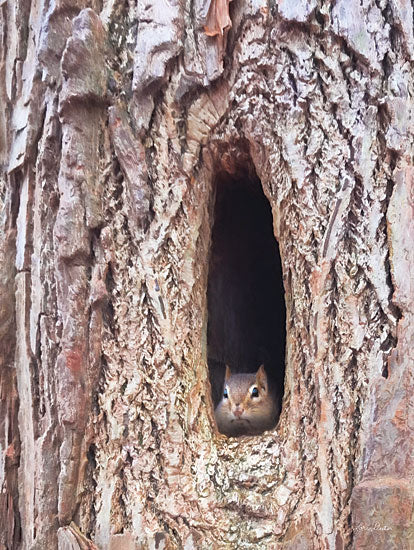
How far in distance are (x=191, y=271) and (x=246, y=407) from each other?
3.87ft

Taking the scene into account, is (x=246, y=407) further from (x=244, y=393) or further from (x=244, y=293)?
(x=244, y=293)

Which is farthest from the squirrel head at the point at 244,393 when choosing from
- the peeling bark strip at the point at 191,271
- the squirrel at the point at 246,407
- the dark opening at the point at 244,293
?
the peeling bark strip at the point at 191,271

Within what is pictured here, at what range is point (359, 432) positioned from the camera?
1904 millimetres

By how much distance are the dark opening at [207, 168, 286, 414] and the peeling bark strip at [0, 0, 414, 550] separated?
0.85m

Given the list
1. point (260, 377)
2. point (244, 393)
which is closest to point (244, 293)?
point (260, 377)

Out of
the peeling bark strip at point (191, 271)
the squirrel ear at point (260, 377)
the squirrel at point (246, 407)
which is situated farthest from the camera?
the squirrel ear at point (260, 377)

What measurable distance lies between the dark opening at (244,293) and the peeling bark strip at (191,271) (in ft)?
2.80

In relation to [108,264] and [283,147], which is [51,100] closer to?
[108,264]

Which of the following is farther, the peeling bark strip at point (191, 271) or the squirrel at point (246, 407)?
the squirrel at point (246, 407)

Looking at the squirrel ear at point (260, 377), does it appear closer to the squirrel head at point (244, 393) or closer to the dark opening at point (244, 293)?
the squirrel head at point (244, 393)

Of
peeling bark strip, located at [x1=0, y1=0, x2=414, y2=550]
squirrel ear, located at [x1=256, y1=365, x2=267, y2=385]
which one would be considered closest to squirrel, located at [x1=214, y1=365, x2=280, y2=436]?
squirrel ear, located at [x1=256, y1=365, x2=267, y2=385]

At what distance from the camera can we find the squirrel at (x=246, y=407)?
10.2 ft

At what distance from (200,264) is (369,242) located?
608mm

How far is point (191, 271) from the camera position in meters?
2.20
